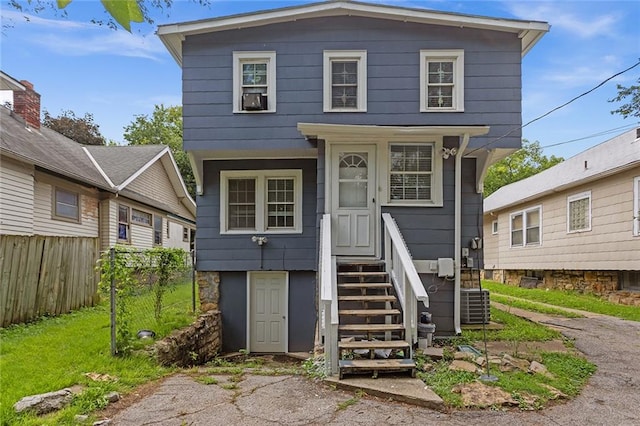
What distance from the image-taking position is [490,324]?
24.6ft

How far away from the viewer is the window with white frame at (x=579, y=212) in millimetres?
11875

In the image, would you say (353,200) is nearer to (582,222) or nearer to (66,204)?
(582,222)

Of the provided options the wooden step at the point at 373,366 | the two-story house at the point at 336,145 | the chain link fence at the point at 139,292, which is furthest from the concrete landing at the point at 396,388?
the chain link fence at the point at 139,292

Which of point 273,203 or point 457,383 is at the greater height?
point 273,203

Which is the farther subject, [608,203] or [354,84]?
[608,203]

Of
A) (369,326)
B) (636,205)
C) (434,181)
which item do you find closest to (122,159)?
(434,181)

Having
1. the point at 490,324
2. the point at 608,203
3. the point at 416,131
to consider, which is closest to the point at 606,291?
the point at 608,203

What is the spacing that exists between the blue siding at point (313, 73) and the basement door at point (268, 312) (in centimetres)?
285

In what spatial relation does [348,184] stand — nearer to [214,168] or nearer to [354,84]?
[354,84]

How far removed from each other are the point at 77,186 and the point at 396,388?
11396mm

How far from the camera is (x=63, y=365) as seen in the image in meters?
4.82

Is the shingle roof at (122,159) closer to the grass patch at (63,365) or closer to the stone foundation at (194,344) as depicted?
the stone foundation at (194,344)

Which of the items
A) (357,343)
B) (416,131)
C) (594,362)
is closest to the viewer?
(357,343)

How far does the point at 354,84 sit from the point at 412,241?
343 centimetres
